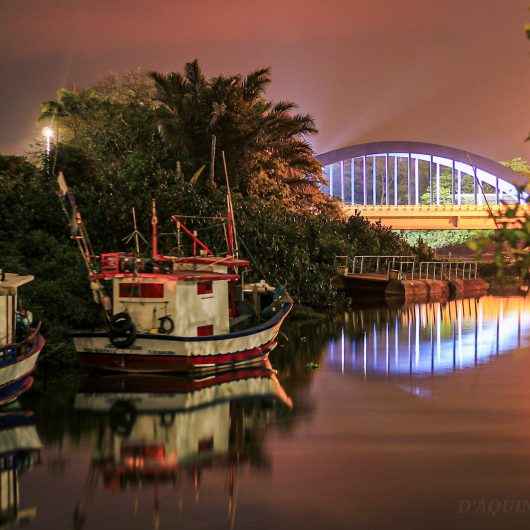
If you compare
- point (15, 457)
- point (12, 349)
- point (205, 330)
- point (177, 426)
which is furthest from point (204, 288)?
point (15, 457)

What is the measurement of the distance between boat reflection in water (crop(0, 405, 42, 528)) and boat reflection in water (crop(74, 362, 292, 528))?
0.79 metres

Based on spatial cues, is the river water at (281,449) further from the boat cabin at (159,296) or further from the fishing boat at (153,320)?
the boat cabin at (159,296)

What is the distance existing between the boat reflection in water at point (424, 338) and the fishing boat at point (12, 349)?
8685 millimetres

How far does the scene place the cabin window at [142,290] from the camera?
23516mm

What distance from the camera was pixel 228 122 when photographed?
45.5m

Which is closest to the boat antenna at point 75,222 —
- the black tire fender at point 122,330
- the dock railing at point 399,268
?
Result: the black tire fender at point 122,330

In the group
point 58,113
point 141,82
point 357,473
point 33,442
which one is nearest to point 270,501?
point 357,473

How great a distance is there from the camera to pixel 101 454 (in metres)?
17.4

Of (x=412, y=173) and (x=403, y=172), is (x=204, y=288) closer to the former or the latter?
(x=412, y=173)

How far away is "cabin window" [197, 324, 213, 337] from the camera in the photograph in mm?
24297

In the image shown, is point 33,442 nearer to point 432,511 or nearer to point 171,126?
point 432,511

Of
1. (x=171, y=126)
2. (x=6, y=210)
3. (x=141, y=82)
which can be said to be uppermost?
(x=141, y=82)

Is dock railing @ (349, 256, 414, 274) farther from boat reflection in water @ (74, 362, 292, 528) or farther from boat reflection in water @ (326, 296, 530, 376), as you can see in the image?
boat reflection in water @ (74, 362, 292, 528)

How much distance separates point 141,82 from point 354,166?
52.6 m
